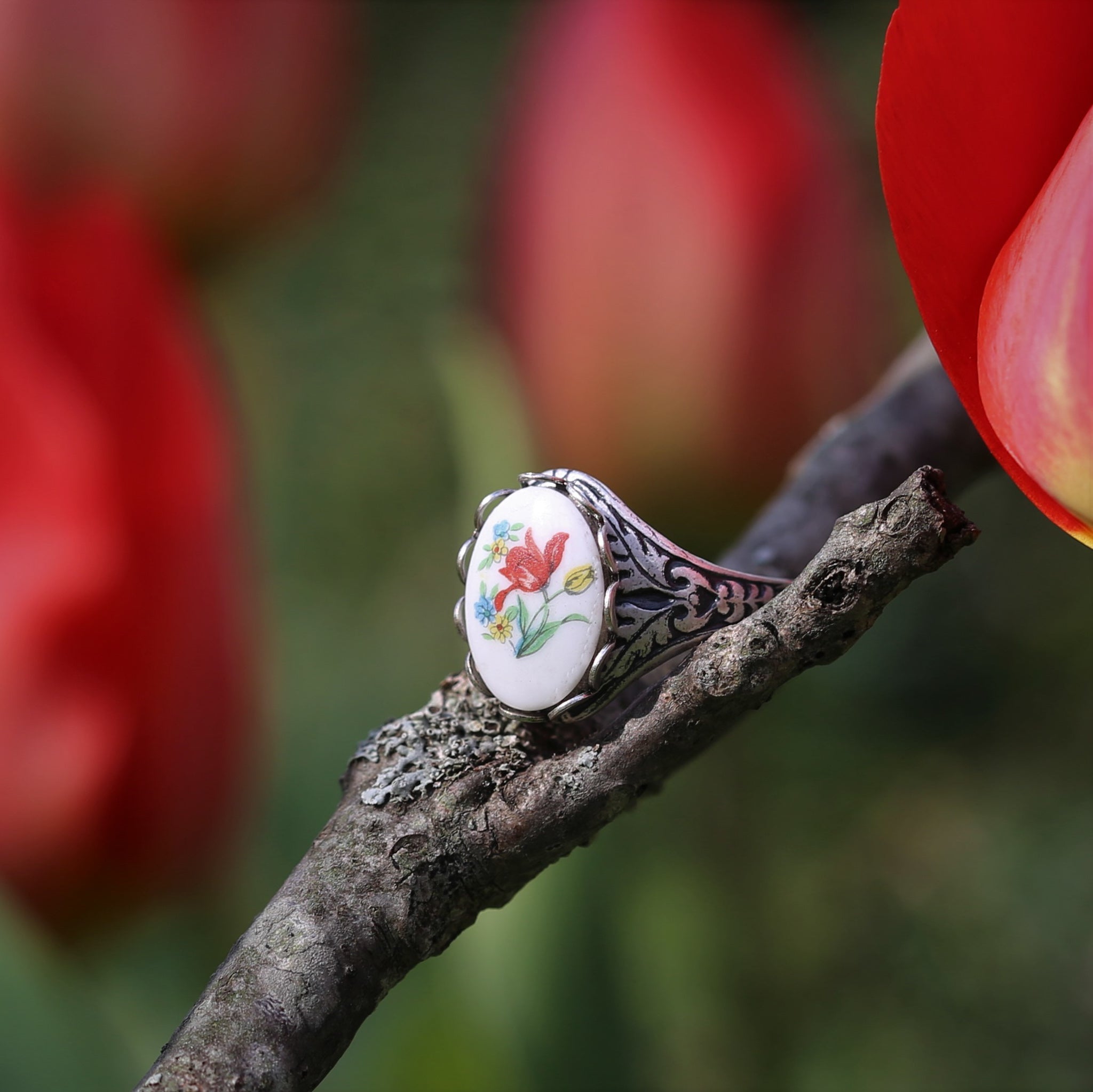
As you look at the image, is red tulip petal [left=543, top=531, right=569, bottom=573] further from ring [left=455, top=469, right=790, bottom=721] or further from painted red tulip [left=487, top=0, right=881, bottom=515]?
painted red tulip [left=487, top=0, right=881, bottom=515]

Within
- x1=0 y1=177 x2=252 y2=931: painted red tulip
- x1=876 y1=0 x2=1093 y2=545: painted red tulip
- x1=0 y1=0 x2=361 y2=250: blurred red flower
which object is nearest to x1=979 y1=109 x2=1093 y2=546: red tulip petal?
x1=876 y1=0 x2=1093 y2=545: painted red tulip

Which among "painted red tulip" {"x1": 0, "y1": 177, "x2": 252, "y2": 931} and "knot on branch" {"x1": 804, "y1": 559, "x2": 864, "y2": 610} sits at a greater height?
"painted red tulip" {"x1": 0, "y1": 177, "x2": 252, "y2": 931}

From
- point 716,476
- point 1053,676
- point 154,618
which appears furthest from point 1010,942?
point 154,618

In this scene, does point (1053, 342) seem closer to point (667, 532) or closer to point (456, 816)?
point (456, 816)

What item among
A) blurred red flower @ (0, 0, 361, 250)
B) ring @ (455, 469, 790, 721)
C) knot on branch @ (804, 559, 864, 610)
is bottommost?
knot on branch @ (804, 559, 864, 610)

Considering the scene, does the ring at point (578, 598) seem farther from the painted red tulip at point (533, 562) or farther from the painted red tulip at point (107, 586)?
the painted red tulip at point (107, 586)

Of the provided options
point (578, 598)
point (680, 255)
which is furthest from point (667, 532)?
point (578, 598)
